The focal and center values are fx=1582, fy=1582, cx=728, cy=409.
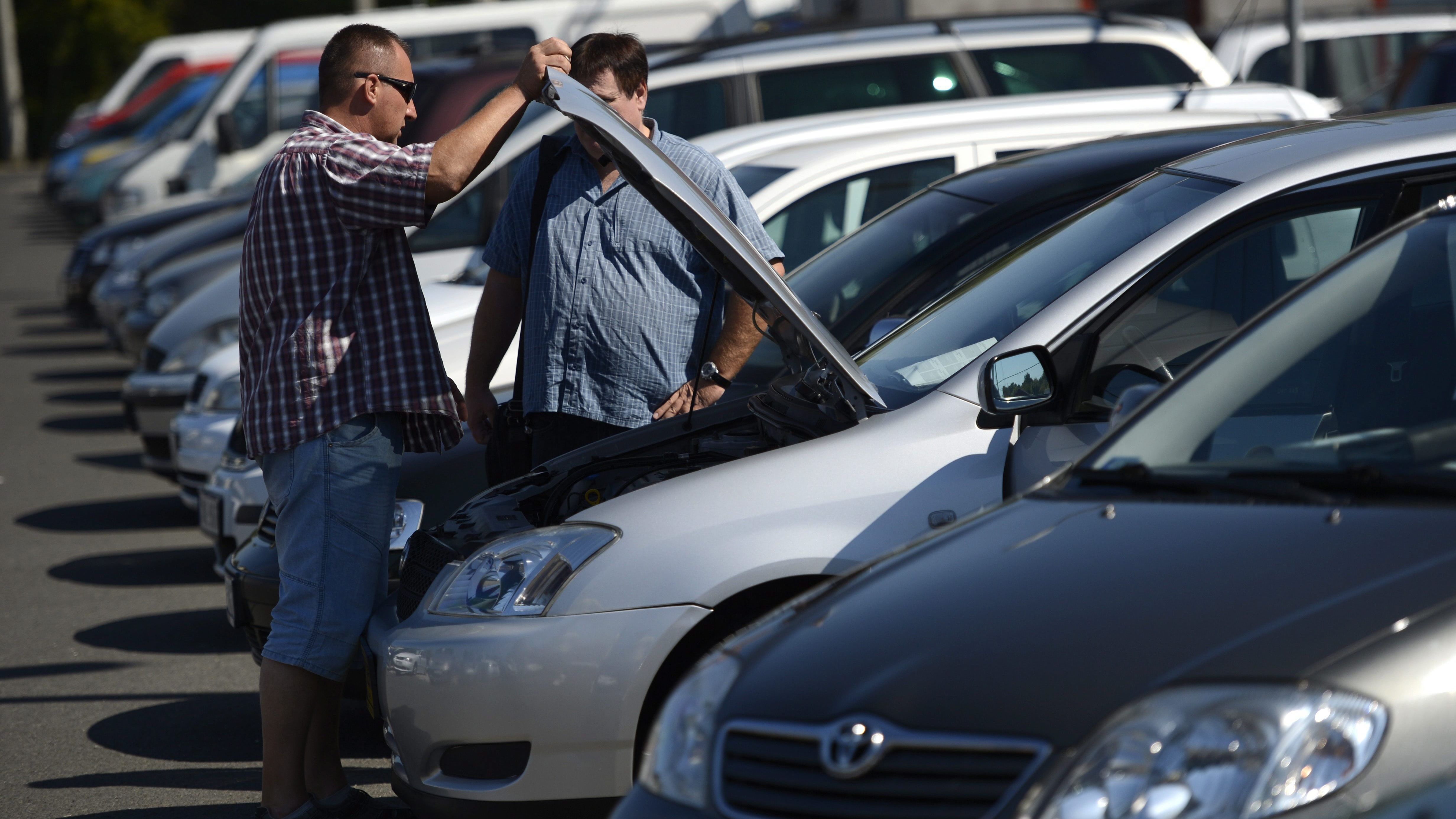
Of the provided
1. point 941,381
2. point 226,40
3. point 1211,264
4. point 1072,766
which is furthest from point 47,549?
point 226,40

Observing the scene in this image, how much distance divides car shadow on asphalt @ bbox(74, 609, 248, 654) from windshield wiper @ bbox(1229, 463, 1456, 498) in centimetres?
456

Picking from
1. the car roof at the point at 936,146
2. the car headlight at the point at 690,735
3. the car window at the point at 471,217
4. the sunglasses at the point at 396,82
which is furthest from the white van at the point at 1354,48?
the car headlight at the point at 690,735

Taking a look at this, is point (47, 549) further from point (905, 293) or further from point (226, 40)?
point (226, 40)

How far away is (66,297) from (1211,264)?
13.4 meters

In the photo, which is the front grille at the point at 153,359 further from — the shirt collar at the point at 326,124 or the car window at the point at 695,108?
the shirt collar at the point at 326,124

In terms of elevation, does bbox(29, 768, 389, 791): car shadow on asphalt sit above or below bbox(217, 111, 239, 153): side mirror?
below

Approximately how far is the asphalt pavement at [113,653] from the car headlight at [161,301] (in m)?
0.95

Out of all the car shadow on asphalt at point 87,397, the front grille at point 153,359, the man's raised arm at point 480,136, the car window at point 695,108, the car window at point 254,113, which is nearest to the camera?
the man's raised arm at point 480,136

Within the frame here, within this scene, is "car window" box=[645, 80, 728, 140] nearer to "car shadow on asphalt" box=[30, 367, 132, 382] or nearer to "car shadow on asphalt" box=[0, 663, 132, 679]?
"car shadow on asphalt" box=[0, 663, 132, 679]

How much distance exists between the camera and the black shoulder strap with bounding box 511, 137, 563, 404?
447 cm

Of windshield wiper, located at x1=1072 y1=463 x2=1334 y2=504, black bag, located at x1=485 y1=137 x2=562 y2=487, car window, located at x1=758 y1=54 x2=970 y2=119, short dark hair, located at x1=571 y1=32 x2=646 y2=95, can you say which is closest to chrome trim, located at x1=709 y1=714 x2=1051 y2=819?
windshield wiper, located at x1=1072 y1=463 x2=1334 y2=504

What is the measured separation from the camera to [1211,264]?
11.7ft

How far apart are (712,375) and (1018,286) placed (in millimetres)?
938

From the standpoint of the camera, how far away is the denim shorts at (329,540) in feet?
12.2
